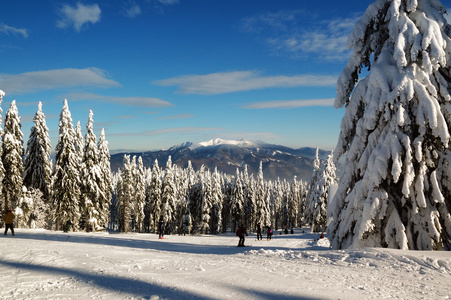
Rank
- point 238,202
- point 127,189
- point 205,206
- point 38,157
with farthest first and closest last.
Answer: point 238,202 → point 205,206 → point 127,189 → point 38,157

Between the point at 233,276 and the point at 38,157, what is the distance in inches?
1386

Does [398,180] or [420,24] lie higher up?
[420,24]

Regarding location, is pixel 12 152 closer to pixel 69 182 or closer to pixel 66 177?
pixel 66 177

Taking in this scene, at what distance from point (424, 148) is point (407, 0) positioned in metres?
6.64

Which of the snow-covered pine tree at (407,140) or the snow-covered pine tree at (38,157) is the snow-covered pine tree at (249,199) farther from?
the snow-covered pine tree at (407,140)

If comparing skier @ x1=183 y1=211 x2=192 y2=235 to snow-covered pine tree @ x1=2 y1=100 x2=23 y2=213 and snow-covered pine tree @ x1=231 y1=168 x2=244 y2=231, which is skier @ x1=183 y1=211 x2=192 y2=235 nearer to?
snow-covered pine tree @ x1=231 y1=168 x2=244 y2=231

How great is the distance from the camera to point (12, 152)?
Result: 31828 mm

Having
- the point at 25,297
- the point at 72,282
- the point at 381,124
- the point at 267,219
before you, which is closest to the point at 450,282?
the point at 381,124

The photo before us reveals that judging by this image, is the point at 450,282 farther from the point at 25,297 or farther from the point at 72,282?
the point at 25,297

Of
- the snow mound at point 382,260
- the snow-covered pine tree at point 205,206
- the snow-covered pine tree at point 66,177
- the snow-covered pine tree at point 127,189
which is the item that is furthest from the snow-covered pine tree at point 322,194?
the snow mound at point 382,260

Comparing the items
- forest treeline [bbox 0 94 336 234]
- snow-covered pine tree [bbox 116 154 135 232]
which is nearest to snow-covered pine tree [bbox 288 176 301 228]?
forest treeline [bbox 0 94 336 234]

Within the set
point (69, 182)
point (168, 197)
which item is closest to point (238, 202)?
point (168, 197)

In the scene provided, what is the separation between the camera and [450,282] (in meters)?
8.59

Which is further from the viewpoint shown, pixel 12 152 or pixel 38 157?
pixel 38 157
